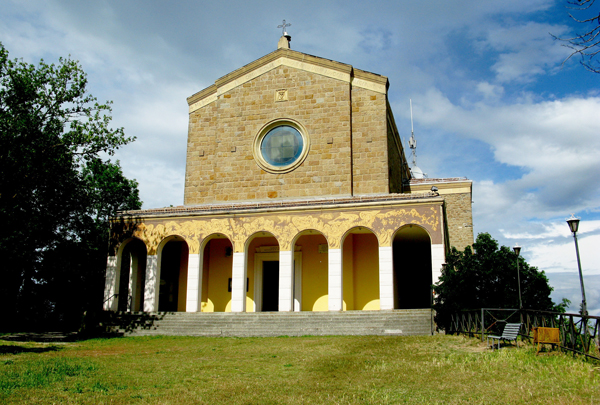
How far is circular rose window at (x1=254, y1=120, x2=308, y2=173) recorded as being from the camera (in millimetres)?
22062

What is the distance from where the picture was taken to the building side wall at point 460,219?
98.1ft

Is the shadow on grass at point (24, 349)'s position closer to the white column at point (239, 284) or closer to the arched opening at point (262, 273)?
the white column at point (239, 284)

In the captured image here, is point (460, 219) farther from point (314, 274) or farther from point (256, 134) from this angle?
point (256, 134)

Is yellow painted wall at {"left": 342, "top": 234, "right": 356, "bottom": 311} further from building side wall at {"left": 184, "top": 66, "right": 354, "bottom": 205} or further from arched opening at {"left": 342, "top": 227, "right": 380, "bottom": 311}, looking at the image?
building side wall at {"left": 184, "top": 66, "right": 354, "bottom": 205}

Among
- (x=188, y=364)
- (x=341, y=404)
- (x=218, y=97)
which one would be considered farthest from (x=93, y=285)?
(x=341, y=404)

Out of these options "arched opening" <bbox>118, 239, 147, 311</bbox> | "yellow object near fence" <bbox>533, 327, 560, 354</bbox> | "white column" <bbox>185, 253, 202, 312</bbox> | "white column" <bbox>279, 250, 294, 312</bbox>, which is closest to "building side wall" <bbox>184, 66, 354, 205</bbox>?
"arched opening" <bbox>118, 239, 147, 311</bbox>

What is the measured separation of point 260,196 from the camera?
22000 mm

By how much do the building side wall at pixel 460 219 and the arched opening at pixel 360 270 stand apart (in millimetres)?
11527

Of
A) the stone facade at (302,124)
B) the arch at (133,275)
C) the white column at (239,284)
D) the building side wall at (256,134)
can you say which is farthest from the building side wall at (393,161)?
the arch at (133,275)

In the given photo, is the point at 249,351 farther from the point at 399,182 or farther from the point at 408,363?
the point at 399,182

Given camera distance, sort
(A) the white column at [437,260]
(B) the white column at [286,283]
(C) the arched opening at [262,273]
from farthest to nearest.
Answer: (C) the arched opening at [262,273] → (B) the white column at [286,283] → (A) the white column at [437,260]

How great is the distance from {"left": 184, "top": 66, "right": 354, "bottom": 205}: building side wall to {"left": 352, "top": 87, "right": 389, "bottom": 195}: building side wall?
39 centimetres

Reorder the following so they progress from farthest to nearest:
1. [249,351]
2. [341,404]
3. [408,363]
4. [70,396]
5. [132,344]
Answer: [132,344] → [249,351] → [408,363] → [70,396] → [341,404]

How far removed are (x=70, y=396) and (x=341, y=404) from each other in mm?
3760
